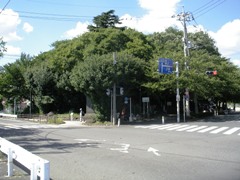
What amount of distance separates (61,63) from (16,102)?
1969cm

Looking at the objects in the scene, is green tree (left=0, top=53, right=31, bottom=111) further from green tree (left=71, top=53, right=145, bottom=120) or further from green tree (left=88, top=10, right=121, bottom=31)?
green tree (left=71, top=53, right=145, bottom=120)

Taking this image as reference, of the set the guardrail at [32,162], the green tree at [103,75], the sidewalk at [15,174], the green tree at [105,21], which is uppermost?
the green tree at [105,21]

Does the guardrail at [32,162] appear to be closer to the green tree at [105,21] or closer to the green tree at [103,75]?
the green tree at [103,75]

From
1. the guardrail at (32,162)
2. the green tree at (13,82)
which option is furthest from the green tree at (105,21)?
the guardrail at (32,162)

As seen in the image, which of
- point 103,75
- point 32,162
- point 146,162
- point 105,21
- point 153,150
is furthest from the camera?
point 105,21

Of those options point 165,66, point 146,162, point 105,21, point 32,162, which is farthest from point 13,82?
point 32,162

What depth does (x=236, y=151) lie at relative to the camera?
13062 millimetres

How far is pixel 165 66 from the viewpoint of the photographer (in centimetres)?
3488

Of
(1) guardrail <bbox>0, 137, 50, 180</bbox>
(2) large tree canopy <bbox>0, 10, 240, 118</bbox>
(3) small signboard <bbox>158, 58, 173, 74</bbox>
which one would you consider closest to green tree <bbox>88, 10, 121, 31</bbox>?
(2) large tree canopy <bbox>0, 10, 240, 118</bbox>

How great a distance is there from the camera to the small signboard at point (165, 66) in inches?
1351

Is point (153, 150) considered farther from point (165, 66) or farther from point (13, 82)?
point (13, 82)

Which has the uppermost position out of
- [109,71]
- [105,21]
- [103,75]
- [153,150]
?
[105,21]

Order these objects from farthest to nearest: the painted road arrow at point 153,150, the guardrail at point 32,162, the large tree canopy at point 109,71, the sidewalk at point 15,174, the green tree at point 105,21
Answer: the green tree at point 105,21
the large tree canopy at point 109,71
the painted road arrow at point 153,150
the sidewalk at point 15,174
the guardrail at point 32,162

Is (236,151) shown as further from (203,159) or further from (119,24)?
(119,24)
